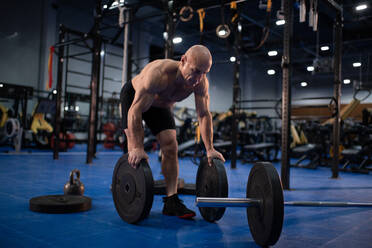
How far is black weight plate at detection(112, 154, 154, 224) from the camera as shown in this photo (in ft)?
5.60

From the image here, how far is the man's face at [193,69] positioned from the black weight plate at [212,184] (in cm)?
49

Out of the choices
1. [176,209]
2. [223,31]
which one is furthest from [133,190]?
[223,31]

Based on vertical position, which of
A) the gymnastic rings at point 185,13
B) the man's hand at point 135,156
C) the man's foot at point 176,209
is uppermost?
the gymnastic rings at point 185,13

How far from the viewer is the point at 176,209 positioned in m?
1.99

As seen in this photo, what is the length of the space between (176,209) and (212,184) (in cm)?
30

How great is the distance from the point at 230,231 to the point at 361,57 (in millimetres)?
4020

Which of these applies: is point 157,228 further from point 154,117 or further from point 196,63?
point 196,63

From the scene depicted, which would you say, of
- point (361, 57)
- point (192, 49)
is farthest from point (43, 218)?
point (361, 57)

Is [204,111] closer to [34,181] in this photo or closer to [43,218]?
[43,218]

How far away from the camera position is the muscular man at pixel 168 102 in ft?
5.76

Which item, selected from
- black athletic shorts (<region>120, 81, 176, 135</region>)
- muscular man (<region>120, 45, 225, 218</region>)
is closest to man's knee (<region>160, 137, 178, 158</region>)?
muscular man (<region>120, 45, 225, 218</region>)

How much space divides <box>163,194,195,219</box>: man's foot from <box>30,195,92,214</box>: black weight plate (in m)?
0.52

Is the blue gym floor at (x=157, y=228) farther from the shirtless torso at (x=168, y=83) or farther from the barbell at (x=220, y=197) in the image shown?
the shirtless torso at (x=168, y=83)

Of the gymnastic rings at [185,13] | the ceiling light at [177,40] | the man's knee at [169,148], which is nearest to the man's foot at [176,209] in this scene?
the man's knee at [169,148]
